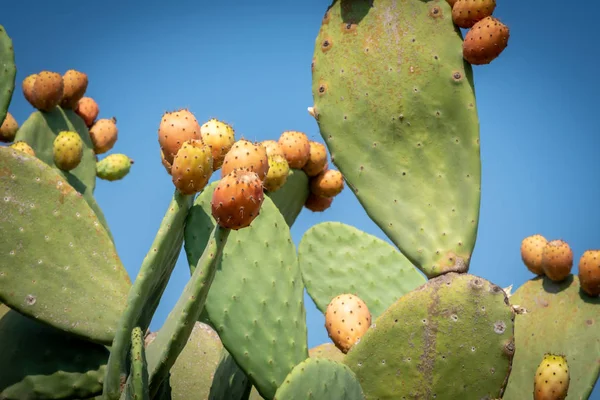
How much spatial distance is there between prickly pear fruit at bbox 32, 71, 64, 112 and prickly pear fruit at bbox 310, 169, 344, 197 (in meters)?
1.07

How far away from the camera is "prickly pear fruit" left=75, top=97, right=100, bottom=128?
391 centimetres

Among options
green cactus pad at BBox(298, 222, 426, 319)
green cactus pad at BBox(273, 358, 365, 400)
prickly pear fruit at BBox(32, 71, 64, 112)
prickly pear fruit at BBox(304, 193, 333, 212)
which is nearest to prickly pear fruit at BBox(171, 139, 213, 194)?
green cactus pad at BBox(273, 358, 365, 400)

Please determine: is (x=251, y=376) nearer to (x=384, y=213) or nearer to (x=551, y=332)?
(x=384, y=213)

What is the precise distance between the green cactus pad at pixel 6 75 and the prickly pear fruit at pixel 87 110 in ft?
3.61

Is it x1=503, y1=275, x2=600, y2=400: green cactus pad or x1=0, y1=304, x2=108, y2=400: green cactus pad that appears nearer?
x1=0, y1=304, x2=108, y2=400: green cactus pad

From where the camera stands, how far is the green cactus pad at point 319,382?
6.43 feet

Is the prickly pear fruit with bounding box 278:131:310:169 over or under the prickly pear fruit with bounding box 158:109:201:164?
over

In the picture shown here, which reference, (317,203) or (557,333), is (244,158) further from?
(557,333)

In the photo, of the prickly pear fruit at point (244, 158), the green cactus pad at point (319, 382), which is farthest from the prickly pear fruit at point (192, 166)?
the green cactus pad at point (319, 382)

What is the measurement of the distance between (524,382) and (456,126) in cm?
105

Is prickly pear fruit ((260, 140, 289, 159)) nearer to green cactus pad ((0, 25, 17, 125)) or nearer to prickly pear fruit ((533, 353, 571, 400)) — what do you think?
green cactus pad ((0, 25, 17, 125))

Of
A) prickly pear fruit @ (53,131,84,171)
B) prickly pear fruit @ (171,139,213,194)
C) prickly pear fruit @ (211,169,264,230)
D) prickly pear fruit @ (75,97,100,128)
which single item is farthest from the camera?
prickly pear fruit @ (75,97,100,128)

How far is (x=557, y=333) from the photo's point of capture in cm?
317

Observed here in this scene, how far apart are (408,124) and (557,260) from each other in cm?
122
